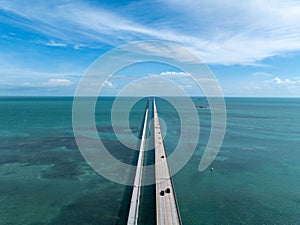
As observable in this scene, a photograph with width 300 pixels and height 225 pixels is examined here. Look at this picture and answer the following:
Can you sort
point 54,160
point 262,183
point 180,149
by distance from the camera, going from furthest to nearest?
point 180,149 → point 54,160 → point 262,183

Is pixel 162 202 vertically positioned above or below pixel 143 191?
above

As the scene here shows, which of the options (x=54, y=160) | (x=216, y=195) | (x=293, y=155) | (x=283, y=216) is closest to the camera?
(x=283, y=216)

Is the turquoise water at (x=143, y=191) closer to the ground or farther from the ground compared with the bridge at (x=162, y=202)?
closer to the ground

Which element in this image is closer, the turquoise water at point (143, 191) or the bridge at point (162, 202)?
the bridge at point (162, 202)

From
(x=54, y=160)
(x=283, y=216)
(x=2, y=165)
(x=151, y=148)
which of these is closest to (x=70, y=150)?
(x=54, y=160)

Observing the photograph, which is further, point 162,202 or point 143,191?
point 143,191

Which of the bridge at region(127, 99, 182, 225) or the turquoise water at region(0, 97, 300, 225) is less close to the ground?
the bridge at region(127, 99, 182, 225)

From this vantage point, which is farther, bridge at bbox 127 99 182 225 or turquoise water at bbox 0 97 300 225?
turquoise water at bbox 0 97 300 225

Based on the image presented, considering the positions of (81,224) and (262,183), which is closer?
(81,224)

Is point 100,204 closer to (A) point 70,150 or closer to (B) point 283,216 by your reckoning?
(B) point 283,216
